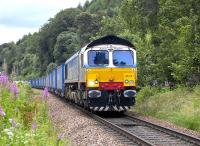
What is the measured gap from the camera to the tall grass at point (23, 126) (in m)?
7.61

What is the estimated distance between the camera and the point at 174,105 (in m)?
20.5

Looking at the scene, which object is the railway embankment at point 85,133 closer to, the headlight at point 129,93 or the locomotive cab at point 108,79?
the locomotive cab at point 108,79

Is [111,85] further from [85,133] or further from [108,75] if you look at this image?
[85,133]

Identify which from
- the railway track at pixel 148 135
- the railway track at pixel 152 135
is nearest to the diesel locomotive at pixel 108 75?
the railway track at pixel 152 135

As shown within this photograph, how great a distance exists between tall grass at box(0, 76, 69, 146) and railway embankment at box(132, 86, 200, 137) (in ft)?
16.0

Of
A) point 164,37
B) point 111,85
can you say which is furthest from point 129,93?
point 164,37

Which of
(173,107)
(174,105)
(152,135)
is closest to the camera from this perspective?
(152,135)

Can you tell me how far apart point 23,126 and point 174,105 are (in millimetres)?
10538

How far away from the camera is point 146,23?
1156 inches

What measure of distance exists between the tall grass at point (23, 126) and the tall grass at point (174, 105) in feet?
17.6

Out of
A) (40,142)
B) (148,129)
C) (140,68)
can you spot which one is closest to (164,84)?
(140,68)

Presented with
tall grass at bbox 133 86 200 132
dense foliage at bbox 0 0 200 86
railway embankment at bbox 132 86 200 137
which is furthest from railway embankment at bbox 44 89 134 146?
tall grass at bbox 133 86 200 132

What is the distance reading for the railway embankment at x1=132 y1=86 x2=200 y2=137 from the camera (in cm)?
1652

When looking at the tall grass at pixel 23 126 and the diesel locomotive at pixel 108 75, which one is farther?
the diesel locomotive at pixel 108 75
